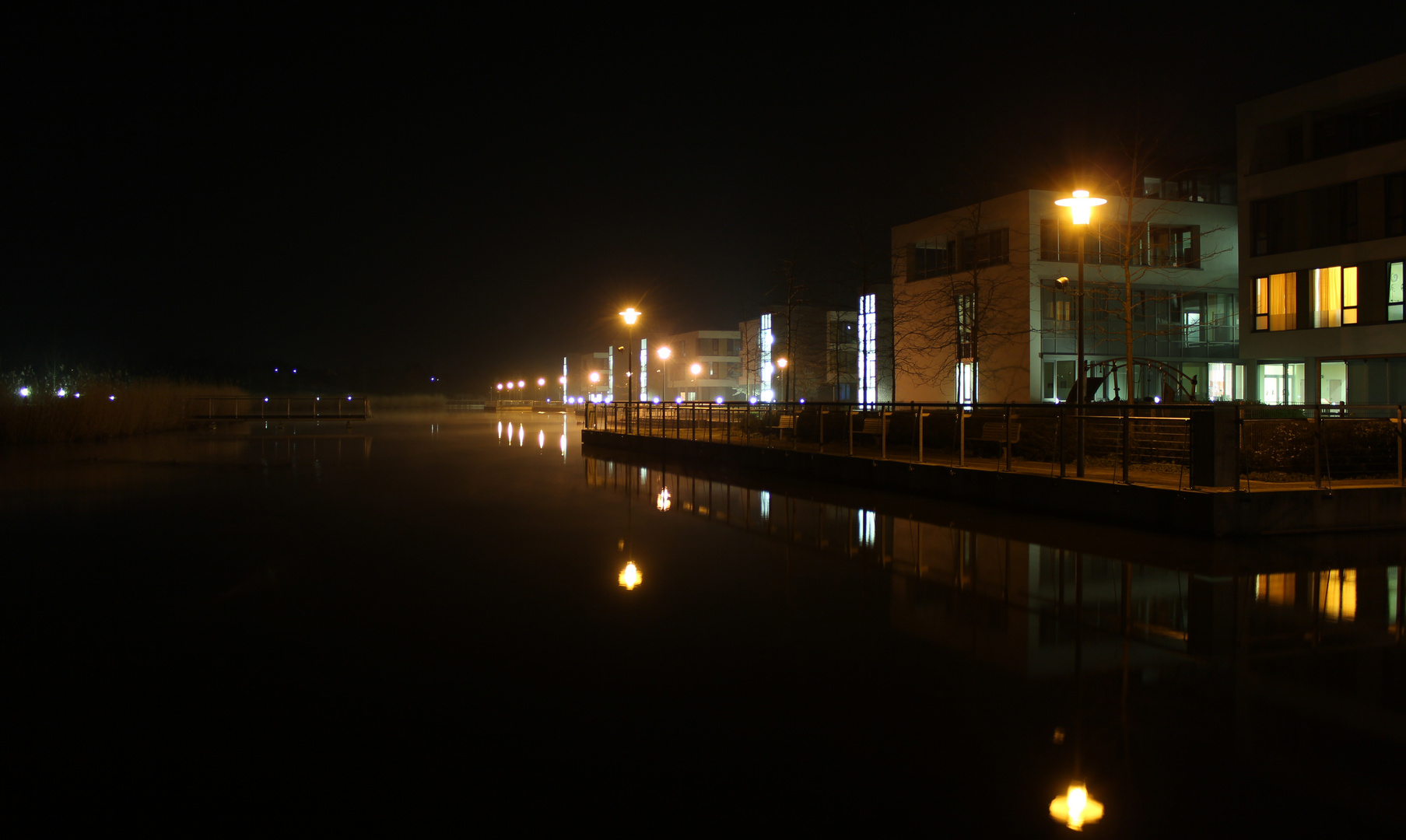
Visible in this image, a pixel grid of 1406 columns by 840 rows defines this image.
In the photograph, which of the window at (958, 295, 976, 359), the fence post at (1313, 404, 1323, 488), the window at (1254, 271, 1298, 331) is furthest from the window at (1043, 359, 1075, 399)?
the fence post at (1313, 404, 1323, 488)

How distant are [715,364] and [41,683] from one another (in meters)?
91.2

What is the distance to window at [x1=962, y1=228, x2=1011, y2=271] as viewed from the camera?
3656cm

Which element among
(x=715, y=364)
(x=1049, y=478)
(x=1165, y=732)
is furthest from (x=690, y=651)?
(x=715, y=364)

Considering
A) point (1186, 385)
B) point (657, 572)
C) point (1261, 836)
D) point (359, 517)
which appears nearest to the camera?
point (1261, 836)

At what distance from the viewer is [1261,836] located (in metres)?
3.43

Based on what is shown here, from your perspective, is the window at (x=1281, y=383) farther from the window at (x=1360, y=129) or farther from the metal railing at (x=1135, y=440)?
the metal railing at (x=1135, y=440)

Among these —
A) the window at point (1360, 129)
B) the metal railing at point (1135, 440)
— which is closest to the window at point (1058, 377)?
the window at point (1360, 129)

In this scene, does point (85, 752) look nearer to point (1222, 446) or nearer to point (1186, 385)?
point (1222, 446)

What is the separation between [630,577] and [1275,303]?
31.9m

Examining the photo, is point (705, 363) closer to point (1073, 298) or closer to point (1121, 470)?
point (1073, 298)

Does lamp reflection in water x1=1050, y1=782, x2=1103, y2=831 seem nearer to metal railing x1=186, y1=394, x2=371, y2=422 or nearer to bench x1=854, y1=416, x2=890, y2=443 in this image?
bench x1=854, y1=416, x2=890, y2=443

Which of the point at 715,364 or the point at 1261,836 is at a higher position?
the point at 715,364

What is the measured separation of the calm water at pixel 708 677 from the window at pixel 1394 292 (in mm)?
22673

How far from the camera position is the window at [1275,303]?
31.9m
